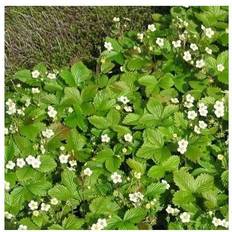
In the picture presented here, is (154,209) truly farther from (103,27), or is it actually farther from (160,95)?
(103,27)

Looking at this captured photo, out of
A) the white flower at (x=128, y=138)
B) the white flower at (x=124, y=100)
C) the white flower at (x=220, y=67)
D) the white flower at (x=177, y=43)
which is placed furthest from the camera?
the white flower at (x=177, y=43)

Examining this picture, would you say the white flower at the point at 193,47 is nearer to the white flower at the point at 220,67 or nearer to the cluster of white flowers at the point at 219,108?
the white flower at the point at 220,67

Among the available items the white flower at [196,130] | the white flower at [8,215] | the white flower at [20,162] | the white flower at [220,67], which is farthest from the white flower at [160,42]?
the white flower at [8,215]

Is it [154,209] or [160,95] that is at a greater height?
[160,95]

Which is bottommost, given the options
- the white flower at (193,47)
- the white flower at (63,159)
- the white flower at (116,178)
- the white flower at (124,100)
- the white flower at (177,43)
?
the white flower at (116,178)

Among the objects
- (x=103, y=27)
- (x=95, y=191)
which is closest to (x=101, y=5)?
(x=103, y=27)

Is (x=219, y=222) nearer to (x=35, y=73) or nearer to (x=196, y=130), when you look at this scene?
(x=196, y=130)
